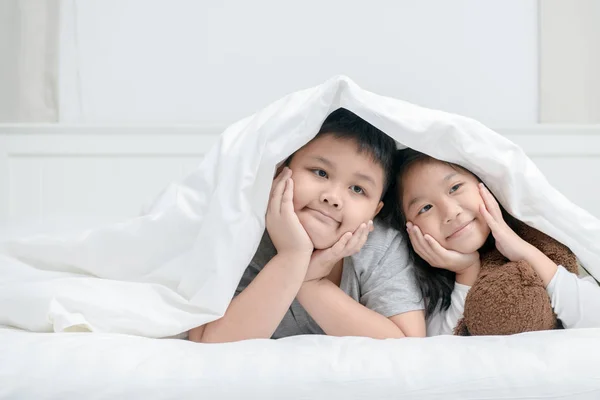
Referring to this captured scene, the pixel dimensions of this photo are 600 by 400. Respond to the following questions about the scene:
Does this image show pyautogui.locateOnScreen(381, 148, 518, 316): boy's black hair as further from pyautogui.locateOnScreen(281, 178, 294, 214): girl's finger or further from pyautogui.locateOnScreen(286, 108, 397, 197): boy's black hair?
pyautogui.locateOnScreen(281, 178, 294, 214): girl's finger

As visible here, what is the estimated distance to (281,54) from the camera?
1951 millimetres

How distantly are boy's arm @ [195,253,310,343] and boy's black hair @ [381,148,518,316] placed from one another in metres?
0.25

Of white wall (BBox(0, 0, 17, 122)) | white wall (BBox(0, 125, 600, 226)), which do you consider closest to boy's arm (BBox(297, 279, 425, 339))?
white wall (BBox(0, 125, 600, 226))

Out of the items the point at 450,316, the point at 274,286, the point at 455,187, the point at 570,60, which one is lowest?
the point at 450,316

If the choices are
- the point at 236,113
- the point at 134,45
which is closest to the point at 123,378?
the point at 236,113

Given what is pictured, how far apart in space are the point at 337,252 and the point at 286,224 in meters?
0.10

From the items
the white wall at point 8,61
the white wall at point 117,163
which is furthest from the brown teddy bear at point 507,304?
the white wall at point 8,61

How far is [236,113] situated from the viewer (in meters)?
1.96

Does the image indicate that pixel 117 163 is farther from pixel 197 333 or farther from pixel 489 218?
pixel 489 218

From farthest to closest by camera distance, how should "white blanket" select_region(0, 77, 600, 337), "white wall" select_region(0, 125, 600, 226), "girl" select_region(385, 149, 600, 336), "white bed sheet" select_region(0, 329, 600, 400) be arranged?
1. "white wall" select_region(0, 125, 600, 226)
2. "girl" select_region(385, 149, 600, 336)
3. "white blanket" select_region(0, 77, 600, 337)
4. "white bed sheet" select_region(0, 329, 600, 400)

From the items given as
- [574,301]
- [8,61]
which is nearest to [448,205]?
[574,301]

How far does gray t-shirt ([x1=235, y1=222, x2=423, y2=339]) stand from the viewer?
1026mm

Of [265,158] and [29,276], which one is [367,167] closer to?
[265,158]

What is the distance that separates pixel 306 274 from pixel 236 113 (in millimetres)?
1054
